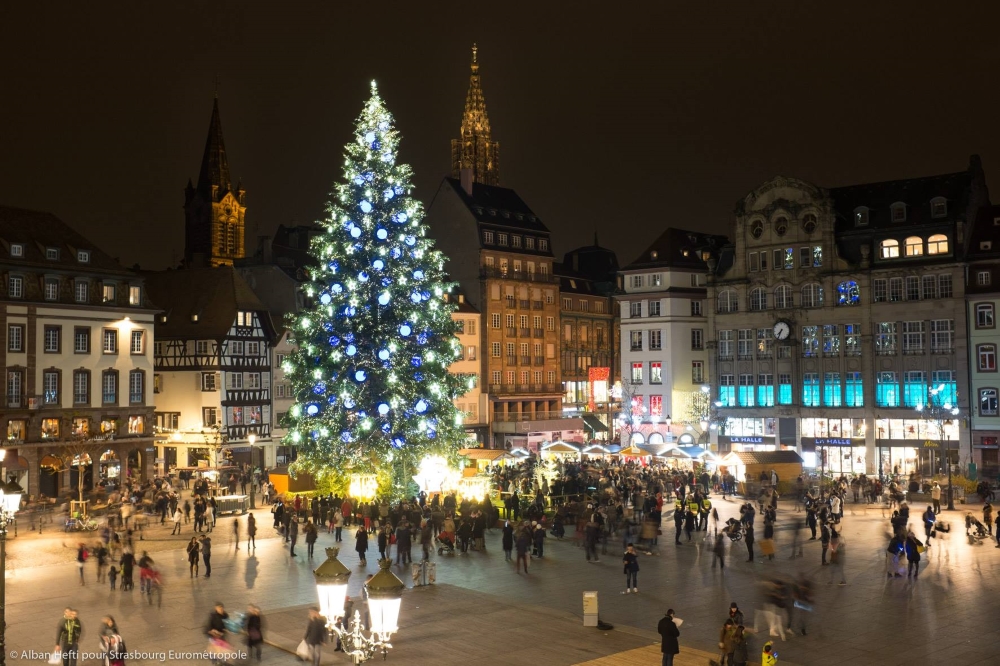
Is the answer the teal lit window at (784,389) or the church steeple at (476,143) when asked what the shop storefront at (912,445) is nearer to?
the teal lit window at (784,389)

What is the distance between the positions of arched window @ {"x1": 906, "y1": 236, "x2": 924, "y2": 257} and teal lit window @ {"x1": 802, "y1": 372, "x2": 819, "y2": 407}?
1020cm

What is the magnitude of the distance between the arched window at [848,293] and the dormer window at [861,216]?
156 inches

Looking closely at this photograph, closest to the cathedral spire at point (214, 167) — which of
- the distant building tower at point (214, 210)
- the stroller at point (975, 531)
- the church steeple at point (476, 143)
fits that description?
the distant building tower at point (214, 210)

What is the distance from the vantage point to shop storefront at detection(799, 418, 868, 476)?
225 ft

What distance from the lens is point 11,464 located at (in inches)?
2062

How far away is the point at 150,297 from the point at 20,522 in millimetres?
30281

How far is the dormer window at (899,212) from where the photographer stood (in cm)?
6831

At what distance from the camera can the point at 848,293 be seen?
69938mm

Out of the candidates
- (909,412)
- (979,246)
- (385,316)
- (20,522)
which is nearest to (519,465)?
(385,316)

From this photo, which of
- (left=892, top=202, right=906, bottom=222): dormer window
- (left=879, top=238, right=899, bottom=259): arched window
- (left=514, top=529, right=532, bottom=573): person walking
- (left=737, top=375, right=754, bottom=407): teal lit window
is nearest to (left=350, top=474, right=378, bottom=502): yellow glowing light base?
(left=514, top=529, right=532, bottom=573): person walking

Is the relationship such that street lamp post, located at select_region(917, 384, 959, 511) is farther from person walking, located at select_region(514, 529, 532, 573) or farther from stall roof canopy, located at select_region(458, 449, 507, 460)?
person walking, located at select_region(514, 529, 532, 573)

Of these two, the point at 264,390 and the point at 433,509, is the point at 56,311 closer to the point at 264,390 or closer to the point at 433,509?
the point at 264,390

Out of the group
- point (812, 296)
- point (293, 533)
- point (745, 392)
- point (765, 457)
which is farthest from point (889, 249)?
point (293, 533)

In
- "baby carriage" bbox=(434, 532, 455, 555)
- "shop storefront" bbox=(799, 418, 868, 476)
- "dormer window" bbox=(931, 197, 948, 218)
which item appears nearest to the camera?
"baby carriage" bbox=(434, 532, 455, 555)
